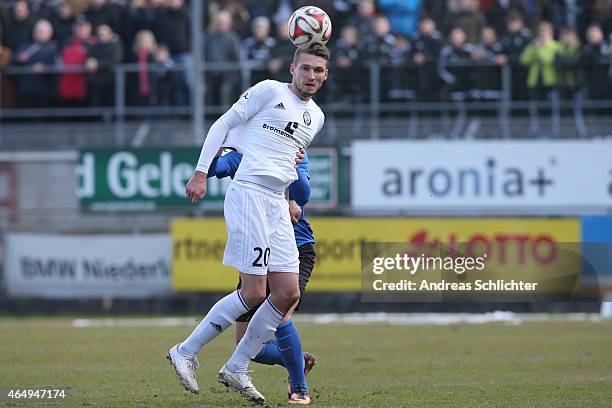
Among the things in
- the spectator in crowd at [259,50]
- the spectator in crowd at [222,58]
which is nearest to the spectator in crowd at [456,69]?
the spectator in crowd at [259,50]

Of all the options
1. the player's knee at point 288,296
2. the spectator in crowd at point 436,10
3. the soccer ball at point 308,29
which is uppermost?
the spectator in crowd at point 436,10

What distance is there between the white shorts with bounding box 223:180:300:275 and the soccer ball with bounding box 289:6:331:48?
42.6 inches

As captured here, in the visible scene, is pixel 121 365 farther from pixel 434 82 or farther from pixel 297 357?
pixel 434 82

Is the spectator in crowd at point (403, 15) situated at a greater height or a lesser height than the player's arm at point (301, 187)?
greater

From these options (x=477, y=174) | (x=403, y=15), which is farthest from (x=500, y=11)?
(x=477, y=174)

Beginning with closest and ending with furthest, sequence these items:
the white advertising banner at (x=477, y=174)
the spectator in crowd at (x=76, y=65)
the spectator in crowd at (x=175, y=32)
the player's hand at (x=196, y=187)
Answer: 1. the player's hand at (x=196, y=187)
2. the white advertising banner at (x=477, y=174)
3. the spectator in crowd at (x=76, y=65)
4. the spectator in crowd at (x=175, y=32)

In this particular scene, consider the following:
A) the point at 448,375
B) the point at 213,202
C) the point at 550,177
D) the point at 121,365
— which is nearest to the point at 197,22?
the point at 213,202

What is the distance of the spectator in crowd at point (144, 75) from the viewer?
69.9 feet

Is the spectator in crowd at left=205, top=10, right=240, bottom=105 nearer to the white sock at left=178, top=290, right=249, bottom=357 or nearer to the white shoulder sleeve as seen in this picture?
the white shoulder sleeve

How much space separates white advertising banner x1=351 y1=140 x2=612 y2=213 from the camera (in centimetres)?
1942

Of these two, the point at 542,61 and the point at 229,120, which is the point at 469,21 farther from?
the point at 229,120

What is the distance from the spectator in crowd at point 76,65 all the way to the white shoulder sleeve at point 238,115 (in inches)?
539

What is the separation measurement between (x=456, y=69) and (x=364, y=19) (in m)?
2.04

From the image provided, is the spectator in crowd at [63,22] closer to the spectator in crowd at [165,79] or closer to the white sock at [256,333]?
the spectator in crowd at [165,79]
